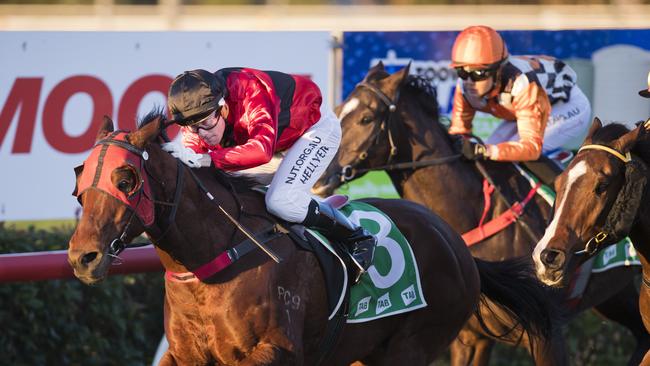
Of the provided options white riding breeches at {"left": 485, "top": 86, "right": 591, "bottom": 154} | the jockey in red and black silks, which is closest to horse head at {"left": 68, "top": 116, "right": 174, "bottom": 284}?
the jockey in red and black silks

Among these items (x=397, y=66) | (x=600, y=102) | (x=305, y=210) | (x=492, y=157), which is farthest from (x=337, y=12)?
(x=305, y=210)

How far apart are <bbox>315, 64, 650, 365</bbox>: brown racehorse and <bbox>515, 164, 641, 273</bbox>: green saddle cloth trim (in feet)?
0.12

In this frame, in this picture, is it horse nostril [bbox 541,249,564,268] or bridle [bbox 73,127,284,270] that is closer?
bridle [bbox 73,127,284,270]

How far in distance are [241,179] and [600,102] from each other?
13.4 ft

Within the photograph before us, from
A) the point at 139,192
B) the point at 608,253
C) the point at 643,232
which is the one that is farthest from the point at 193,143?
the point at 608,253

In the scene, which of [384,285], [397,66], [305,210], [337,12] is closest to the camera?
[305,210]

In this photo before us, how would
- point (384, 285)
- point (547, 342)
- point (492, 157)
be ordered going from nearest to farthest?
point (384, 285) → point (547, 342) → point (492, 157)

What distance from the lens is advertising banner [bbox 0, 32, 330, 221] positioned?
6.26m

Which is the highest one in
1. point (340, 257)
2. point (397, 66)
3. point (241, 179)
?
point (241, 179)

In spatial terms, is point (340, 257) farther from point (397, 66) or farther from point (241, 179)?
point (397, 66)

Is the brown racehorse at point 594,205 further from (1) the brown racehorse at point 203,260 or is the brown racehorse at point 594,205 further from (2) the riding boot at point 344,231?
(1) the brown racehorse at point 203,260

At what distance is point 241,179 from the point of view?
13.2ft

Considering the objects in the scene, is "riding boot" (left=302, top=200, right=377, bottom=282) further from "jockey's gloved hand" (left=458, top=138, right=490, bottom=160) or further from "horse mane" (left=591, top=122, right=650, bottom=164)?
"jockey's gloved hand" (left=458, top=138, right=490, bottom=160)

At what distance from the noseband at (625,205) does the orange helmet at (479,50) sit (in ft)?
6.20
